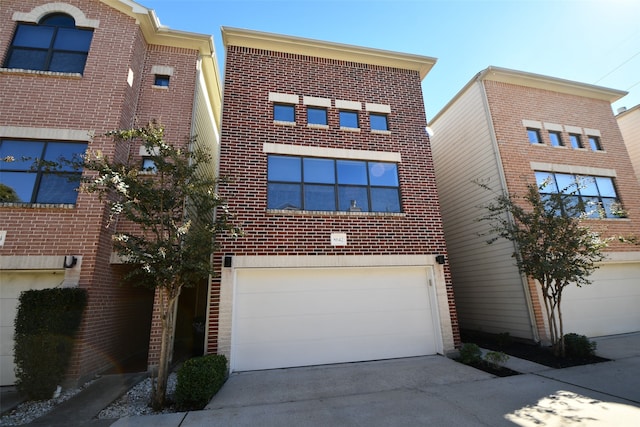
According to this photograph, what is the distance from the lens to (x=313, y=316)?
796 centimetres

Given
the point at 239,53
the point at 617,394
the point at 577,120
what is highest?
the point at 239,53

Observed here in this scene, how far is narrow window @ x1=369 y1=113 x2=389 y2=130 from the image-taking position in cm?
987

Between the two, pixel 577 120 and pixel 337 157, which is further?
pixel 577 120

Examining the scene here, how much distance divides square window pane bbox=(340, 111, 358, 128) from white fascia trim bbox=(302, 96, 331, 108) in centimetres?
54

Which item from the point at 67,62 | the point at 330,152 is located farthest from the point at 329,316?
the point at 67,62

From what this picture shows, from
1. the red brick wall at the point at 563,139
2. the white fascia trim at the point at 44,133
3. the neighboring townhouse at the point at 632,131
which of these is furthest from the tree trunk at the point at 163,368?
the neighboring townhouse at the point at 632,131

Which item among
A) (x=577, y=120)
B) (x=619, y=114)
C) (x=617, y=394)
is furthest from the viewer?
(x=619, y=114)

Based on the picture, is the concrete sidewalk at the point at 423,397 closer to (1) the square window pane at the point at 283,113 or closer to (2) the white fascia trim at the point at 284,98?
(1) the square window pane at the point at 283,113

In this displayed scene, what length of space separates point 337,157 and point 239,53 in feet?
14.4

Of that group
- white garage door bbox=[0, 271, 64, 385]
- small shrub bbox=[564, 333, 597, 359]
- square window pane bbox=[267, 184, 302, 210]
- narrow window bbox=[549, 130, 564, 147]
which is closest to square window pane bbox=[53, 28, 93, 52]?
white garage door bbox=[0, 271, 64, 385]

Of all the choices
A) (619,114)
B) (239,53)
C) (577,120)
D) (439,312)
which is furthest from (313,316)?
(619,114)

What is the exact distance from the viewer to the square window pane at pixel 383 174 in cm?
925

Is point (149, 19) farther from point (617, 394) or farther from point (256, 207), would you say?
point (617, 394)

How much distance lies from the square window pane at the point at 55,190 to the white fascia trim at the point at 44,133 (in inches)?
39.2
